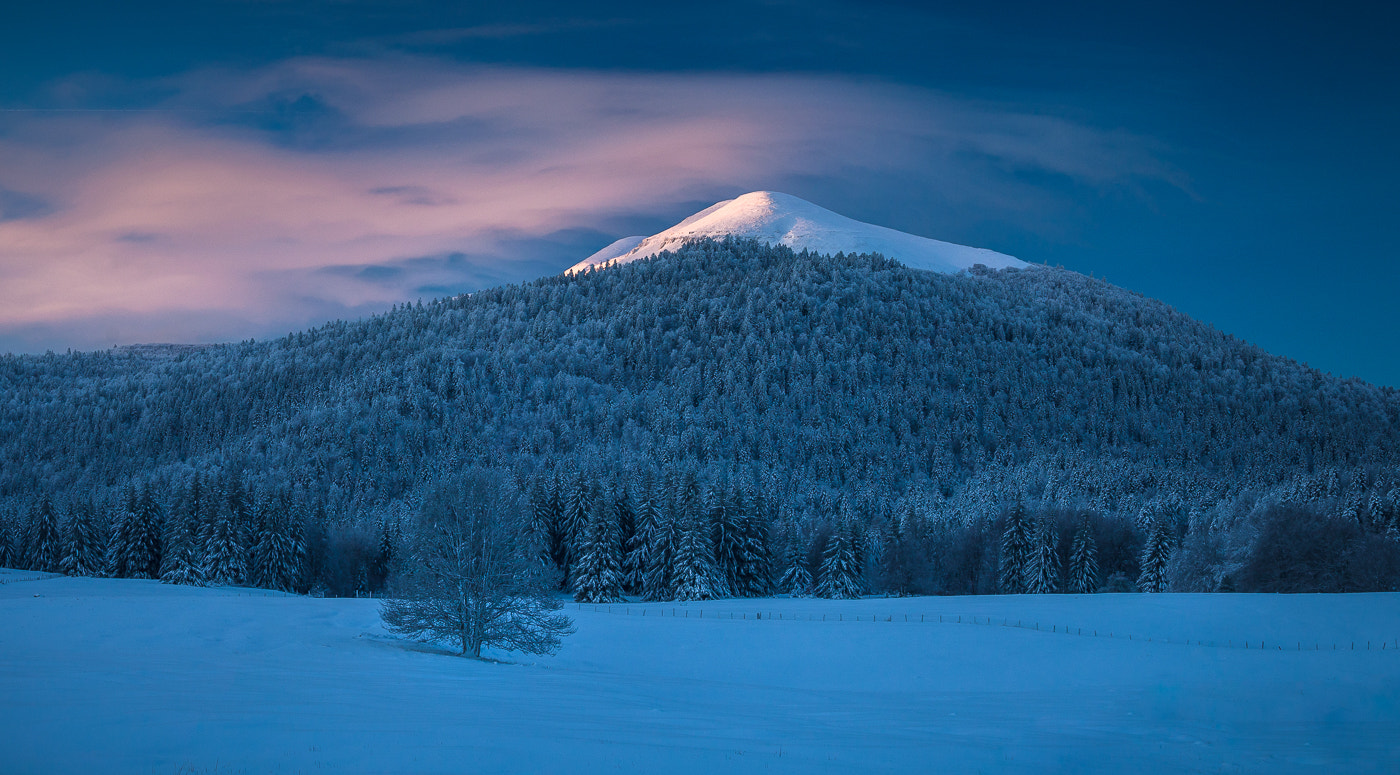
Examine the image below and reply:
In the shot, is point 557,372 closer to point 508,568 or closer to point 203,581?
point 203,581

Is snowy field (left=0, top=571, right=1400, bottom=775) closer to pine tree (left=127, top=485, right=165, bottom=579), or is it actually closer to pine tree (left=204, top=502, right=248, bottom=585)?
pine tree (left=204, top=502, right=248, bottom=585)

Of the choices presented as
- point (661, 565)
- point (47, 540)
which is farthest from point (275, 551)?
point (661, 565)

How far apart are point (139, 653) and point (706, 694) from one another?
18639 millimetres

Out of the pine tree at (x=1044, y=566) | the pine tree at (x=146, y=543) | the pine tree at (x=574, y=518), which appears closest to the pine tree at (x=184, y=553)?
the pine tree at (x=146, y=543)

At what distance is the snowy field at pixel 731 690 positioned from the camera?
1605cm

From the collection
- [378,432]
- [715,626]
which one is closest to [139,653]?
[715,626]

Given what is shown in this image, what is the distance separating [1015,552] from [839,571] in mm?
18362

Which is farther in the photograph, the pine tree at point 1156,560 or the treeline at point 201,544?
the pine tree at point 1156,560

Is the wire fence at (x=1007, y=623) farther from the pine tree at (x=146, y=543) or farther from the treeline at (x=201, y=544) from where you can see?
the pine tree at (x=146, y=543)

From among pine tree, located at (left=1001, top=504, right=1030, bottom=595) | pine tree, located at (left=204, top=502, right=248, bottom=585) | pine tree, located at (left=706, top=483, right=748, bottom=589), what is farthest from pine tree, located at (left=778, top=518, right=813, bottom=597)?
pine tree, located at (left=204, top=502, right=248, bottom=585)

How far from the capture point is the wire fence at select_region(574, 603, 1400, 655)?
143 feet

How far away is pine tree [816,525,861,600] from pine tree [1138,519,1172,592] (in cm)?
2647

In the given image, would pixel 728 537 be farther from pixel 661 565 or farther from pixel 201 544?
pixel 201 544

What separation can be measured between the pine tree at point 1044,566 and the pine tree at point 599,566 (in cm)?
3761
